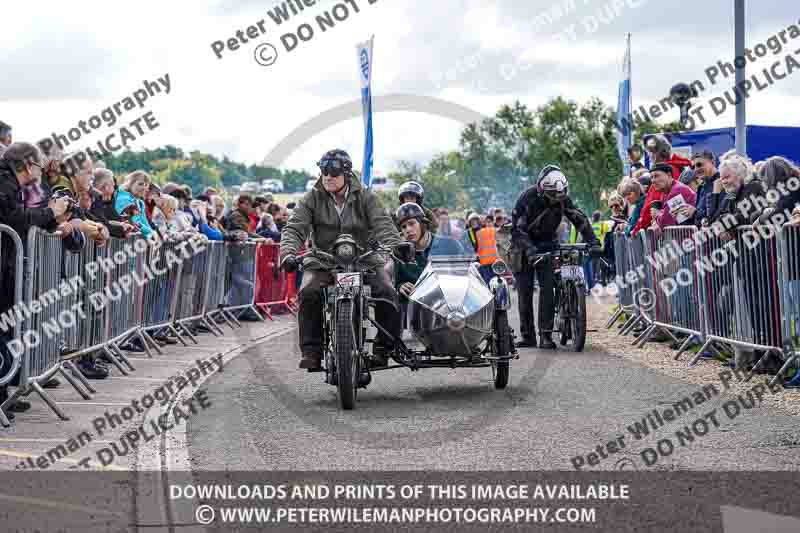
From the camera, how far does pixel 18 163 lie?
9.02 m

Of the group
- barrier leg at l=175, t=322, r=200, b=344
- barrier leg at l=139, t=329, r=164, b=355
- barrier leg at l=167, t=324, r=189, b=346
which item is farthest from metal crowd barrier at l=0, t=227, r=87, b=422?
barrier leg at l=175, t=322, r=200, b=344

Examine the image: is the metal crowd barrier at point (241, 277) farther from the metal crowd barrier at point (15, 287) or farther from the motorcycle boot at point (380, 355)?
the metal crowd barrier at point (15, 287)

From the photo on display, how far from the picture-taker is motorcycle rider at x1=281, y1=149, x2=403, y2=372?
9.82 meters

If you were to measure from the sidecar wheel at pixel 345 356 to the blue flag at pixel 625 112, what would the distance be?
1564 cm

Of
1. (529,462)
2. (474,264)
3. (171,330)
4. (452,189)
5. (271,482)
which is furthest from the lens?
(452,189)

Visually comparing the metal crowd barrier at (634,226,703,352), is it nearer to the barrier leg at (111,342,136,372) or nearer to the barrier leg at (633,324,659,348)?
the barrier leg at (633,324,659,348)

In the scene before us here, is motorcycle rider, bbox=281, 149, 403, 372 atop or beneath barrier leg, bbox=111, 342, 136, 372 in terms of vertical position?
atop

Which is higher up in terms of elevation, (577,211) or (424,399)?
(577,211)

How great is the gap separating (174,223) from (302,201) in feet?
21.2

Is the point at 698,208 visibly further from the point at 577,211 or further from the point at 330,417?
Answer: the point at 330,417

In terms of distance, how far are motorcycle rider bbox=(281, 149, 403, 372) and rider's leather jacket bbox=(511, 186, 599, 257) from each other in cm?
455

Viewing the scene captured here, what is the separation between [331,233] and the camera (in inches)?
403

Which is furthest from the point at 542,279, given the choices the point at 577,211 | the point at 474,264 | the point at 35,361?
the point at 35,361

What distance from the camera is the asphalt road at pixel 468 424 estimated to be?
22.5 ft
